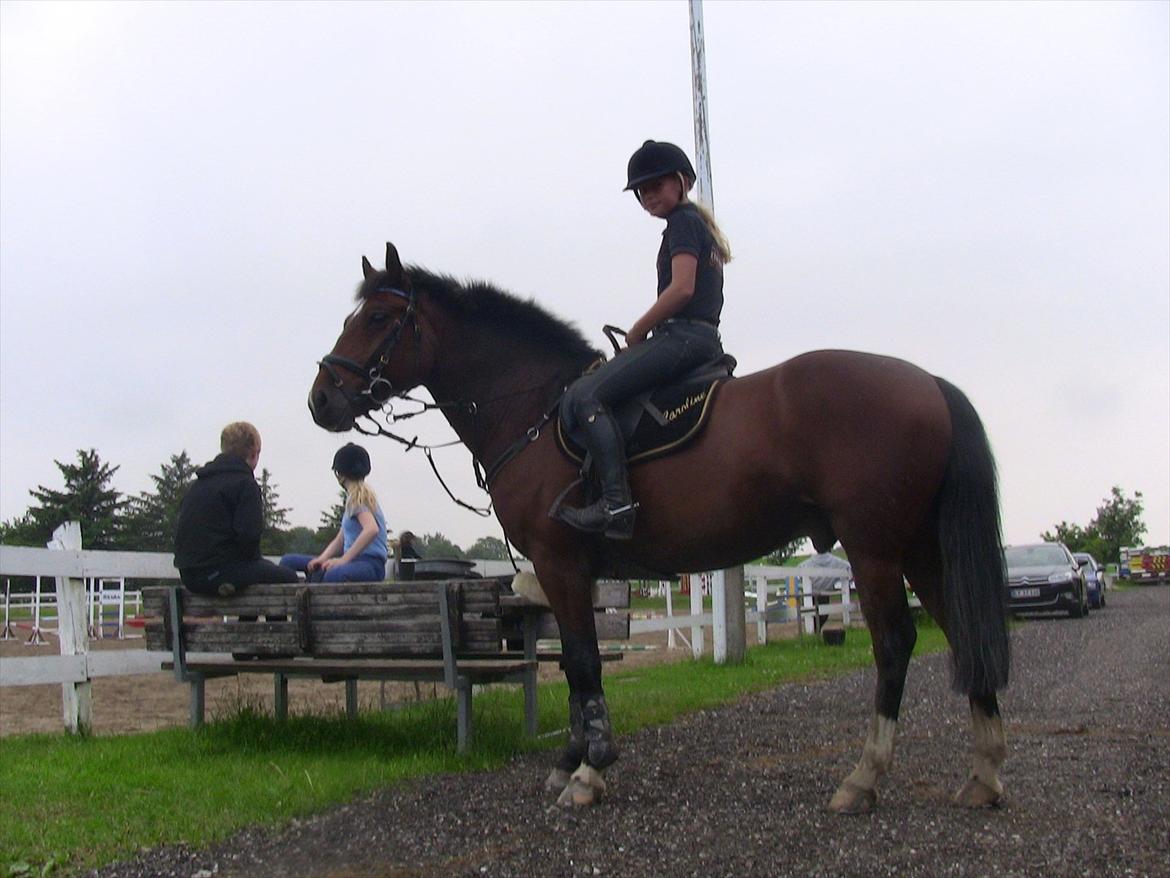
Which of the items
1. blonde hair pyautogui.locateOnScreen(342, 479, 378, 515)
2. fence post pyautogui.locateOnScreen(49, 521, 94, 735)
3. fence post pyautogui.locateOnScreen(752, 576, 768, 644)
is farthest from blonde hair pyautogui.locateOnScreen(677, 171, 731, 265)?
fence post pyautogui.locateOnScreen(752, 576, 768, 644)

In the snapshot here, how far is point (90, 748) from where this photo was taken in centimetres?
727

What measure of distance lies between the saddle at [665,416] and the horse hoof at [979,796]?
6.69ft

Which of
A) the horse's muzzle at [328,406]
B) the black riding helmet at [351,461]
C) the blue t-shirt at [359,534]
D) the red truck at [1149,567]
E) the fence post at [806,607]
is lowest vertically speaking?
the red truck at [1149,567]

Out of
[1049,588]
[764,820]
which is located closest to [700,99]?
[764,820]

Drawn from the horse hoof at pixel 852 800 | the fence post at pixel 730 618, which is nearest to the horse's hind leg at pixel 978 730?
the horse hoof at pixel 852 800

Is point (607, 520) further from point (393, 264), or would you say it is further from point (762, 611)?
point (762, 611)

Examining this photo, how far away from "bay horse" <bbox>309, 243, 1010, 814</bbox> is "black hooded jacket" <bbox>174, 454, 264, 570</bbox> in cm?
146

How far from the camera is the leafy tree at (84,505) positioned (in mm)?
72938

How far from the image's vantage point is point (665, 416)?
18.9 feet

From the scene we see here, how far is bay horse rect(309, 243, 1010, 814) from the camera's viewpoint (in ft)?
17.0

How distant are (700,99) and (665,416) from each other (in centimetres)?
937

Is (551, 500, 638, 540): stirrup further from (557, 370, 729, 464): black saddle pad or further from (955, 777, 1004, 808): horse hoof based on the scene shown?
(955, 777, 1004, 808): horse hoof

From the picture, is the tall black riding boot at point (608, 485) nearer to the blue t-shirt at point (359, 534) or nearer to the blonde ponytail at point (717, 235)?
the blonde ponytail at point (717, 235)

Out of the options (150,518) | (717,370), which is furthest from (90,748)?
(150,518)
